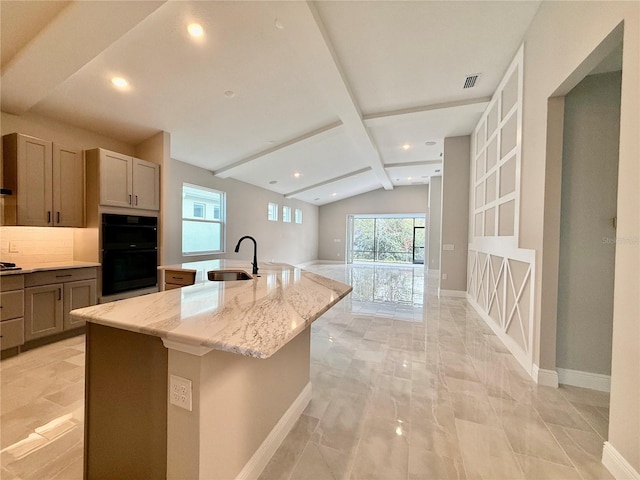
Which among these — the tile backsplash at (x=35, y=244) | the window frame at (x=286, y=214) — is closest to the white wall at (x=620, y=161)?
the tile backsplash at (x=35, y=244)

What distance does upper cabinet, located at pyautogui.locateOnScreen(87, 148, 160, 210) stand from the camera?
→ 3.41 meters

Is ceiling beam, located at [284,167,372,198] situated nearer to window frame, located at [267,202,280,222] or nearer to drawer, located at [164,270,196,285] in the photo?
window frame, located at [267,202,280,222]

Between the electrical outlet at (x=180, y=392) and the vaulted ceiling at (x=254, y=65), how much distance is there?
2518mm

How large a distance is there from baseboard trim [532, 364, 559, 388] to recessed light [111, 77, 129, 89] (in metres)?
5.04

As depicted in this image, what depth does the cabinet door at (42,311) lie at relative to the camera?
275 centimetres

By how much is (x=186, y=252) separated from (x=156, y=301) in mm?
4798

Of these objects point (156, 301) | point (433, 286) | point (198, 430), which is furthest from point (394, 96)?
point (433, 286)

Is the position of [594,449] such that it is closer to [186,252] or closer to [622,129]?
[622,129]

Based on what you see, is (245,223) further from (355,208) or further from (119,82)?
(355,208)

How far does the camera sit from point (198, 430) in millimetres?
1004

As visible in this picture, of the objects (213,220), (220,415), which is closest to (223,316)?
(220,415)

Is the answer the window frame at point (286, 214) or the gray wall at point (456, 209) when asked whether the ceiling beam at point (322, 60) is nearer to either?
the gray wall at point (456, 209)

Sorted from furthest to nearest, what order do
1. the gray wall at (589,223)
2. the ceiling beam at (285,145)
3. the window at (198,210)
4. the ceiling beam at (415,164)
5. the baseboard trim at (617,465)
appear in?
the ceiling beam at (415,164), the window at (198,210), the ceiling beam at (285,145), the gray wall at (589,223), the baseboard trim at (617,465)

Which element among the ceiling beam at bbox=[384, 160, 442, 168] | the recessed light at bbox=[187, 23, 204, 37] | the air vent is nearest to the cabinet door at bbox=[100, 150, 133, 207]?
the recessed light at bbox=[187, 23, 204, 37]
